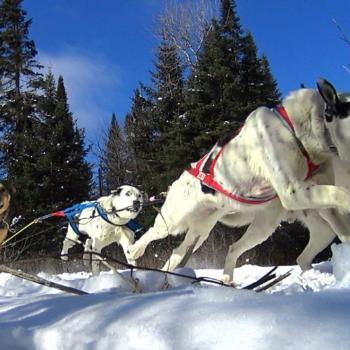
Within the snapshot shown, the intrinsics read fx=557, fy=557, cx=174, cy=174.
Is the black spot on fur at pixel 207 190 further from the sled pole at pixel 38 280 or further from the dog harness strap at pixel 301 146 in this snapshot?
the sled pole at pixel 38 280

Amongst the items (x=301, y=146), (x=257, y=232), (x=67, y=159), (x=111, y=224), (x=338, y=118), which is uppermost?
(x=67, y=159)

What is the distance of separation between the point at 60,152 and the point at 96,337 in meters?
24.5

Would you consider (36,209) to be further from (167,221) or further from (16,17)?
(167,221)

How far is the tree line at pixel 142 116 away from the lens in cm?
1962

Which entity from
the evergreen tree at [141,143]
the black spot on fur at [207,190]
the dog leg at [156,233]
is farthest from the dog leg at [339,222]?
the evergreen tree at [141,143]

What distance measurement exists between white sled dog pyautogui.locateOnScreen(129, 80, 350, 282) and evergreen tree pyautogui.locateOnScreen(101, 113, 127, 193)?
24493 millimetres

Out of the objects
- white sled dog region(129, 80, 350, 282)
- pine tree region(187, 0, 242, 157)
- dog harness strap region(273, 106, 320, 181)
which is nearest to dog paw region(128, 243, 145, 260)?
white sled dog region(129, 80, 350, 282)

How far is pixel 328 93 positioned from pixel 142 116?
23753mm

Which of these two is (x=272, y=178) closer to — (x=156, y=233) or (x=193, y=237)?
(x=193, y=237)

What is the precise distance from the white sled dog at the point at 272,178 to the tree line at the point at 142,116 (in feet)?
32.3

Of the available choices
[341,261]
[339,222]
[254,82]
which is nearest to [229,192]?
[339,222]

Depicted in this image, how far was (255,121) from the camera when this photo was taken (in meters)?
4.26

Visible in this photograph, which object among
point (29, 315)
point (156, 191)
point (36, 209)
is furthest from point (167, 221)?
point (36, 209)

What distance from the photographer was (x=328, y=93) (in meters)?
3.64
